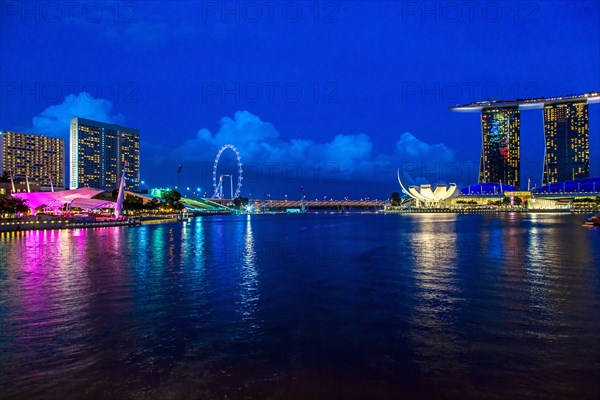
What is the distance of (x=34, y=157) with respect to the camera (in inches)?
7146

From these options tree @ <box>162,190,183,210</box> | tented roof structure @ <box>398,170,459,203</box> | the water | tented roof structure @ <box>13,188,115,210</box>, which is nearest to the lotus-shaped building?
tented roof structure @ <box>398,170,459,203</box>

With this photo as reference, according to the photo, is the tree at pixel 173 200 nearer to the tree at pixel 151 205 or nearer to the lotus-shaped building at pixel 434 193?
the tree at pixel 151 205

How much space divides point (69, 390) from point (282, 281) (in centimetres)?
1156

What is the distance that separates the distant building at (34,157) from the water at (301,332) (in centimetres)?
17300

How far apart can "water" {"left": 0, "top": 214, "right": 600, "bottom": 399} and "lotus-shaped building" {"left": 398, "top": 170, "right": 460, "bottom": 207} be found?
6956 inches

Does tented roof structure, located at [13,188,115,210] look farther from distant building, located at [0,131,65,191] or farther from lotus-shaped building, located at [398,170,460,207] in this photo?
lotus-shaped building, located at [398,170,460,207]

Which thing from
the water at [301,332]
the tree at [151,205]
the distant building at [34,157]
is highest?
the distant building at [34,157]

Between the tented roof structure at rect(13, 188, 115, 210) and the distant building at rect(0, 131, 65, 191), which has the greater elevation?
the distant building at rect(0, 131, 65, 191)

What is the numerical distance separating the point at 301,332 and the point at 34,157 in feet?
667

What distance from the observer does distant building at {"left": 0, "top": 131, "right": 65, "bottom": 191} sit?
171750 millimetres

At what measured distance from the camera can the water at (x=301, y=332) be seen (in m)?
7.83

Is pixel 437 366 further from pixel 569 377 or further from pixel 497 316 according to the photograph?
pixel 497 316

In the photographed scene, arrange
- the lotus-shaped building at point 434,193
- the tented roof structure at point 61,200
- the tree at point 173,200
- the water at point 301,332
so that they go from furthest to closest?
the lotus-shaped building at point 434,193
the tree at point 173,200
the tented roof structure at point 61,200
the water at point 301,332

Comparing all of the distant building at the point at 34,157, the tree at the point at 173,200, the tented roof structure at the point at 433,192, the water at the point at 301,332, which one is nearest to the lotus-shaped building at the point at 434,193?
the tented roof structure at the point at 433,192
